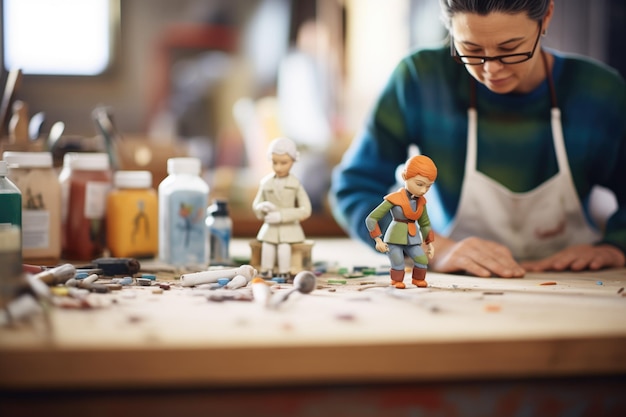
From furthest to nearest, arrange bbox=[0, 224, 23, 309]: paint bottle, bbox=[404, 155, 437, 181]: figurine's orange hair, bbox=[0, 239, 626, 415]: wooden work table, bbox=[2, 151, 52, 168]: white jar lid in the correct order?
bbox=[2, 151, 52, 168]: white jar lid
bbox=[404, 155, 437, 181]: figurine's orange hair
bbox=[0, 224, 23, 309]: paint bottle
bbox=[0, 239, 626, 415]: wooden work table

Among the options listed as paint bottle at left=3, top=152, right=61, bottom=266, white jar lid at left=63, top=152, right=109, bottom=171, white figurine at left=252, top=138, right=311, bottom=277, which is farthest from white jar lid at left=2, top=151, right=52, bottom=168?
white figurine at left=252, top=138, right=311, bottom=277

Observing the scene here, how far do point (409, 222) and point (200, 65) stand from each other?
3693 millimetres

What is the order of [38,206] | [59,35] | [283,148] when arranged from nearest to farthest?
[283,148] < [38,206] < [59,35]

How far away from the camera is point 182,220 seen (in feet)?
3.77

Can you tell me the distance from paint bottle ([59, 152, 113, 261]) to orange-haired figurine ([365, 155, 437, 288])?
1.91 feet

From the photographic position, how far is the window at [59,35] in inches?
160

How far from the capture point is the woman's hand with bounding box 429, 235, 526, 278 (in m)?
1.07

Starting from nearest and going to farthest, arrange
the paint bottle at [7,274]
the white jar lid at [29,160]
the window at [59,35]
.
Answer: the paint bottle at [7,274] < the white jar lid at [29,160] < the window at [59,35]

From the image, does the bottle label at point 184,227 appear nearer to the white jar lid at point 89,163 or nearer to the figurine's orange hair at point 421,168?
the white jar lid at point 89,163

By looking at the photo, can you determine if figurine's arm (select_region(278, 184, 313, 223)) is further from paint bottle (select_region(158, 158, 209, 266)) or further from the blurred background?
the blurred background

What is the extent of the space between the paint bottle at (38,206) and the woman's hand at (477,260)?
2.10 ft

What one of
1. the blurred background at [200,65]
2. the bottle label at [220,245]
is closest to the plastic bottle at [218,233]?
the bottle label at [220,245]

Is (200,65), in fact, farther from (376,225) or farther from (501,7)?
(376,225)

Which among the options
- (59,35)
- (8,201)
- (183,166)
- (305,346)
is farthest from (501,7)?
(59,35)
